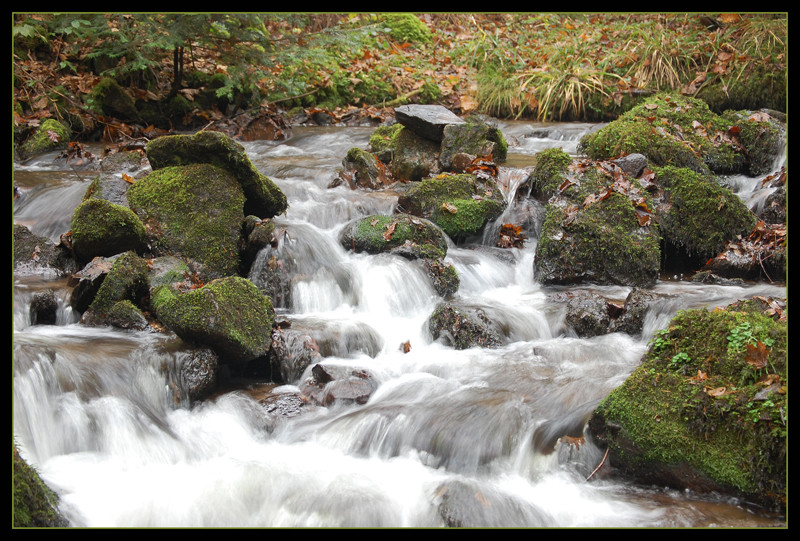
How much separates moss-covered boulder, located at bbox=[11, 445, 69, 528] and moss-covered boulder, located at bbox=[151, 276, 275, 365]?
178cm

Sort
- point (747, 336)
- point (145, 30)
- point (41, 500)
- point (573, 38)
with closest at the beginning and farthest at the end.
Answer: point (41, 500), point (747, 336), point (145, 30), point (573, 38)

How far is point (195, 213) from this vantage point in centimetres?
645

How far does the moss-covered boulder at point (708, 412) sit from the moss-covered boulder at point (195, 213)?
4015 millimetres

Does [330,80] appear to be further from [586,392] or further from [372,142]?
[586,392]

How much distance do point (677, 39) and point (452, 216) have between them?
24.4ft

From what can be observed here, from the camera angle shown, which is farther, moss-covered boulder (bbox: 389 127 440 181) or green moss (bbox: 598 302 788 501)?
moss-covered boulder (bbox: 389 127 440 181)

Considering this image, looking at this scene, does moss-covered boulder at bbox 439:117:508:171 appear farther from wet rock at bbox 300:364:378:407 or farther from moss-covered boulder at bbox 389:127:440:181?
wet rock at bbox 300:364:378:407

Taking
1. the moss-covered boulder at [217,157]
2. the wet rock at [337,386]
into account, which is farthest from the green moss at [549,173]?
the wet rock at [337,386]

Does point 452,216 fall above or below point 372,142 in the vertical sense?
below

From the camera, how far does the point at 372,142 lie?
9.79 meters

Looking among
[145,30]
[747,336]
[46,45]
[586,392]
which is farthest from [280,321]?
[46,45]

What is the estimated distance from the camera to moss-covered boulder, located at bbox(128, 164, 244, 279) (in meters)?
6.27

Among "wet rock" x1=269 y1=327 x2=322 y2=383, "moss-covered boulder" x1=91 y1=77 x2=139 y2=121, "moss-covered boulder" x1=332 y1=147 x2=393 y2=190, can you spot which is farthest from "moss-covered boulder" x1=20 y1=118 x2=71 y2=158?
"wet rock" x1=269 y1=327 x2=322 y2=383

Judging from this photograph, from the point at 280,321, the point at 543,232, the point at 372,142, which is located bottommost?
the point at 280,321
